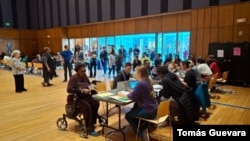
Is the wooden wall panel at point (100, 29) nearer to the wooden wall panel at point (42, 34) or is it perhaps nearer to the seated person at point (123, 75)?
the wooden wall panel at point (42, 34)

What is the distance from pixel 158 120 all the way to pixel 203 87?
1.65 m

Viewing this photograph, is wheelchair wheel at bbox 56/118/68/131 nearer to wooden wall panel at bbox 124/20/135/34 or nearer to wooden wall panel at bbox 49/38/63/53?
wooden wall panel at bbox 124/20/135/34

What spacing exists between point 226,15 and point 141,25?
4635 mm

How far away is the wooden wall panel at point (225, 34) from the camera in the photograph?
26.9 ft

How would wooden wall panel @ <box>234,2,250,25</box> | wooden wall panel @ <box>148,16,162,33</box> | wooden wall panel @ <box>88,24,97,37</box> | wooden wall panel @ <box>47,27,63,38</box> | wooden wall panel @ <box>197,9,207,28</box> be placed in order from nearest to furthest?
1. wooden wall panel @ <box>234,2,250,25</box>
2. wooden wall panel @ <box>197,9,207,28</box>
3. wooden wall panel @ <box>148,16,162,33</box>
4. wooden wall panel @ <box>88,24,97,37</box>
5. wooden wall panel @ <box>47,27,63,38</box>

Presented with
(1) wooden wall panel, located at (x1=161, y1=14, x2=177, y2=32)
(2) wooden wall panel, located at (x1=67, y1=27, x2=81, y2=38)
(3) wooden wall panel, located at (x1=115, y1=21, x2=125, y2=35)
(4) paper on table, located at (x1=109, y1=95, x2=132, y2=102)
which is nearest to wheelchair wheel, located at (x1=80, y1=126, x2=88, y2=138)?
(4) paper on table, located at (x1=109, y1=95, x2=132, y2=102)

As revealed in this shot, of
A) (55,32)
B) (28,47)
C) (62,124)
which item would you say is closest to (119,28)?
(55,32)

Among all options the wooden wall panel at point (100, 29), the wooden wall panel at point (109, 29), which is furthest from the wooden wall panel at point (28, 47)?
the wooden wall panel at point (109, 29)

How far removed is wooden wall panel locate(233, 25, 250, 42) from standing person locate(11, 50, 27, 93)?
8456 millimetres

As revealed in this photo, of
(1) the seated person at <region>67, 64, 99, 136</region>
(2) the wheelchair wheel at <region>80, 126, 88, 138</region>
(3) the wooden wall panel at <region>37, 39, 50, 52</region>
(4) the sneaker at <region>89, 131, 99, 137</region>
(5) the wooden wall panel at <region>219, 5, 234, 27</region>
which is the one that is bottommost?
(4) the sneaker at <region>89, 131, 99, 137</region>

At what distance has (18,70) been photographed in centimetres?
703

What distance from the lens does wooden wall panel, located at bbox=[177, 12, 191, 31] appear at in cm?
958

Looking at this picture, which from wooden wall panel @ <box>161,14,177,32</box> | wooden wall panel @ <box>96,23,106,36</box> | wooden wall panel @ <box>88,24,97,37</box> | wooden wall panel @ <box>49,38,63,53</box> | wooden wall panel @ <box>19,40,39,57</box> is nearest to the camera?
wooden wall panel @ <box>161,14,177,32</box>

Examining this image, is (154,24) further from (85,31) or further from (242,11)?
(85,31)
